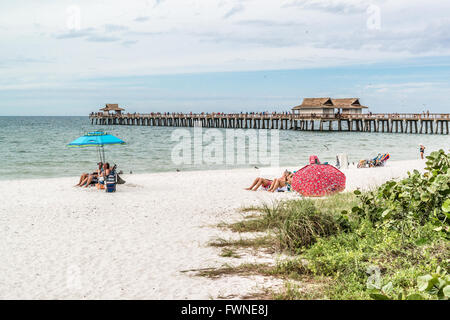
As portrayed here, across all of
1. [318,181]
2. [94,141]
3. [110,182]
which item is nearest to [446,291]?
[318,181]

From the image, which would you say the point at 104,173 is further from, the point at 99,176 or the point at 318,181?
the point at 318,181

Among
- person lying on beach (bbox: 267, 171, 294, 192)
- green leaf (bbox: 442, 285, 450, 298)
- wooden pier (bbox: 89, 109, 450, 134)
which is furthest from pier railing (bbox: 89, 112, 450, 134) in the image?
green leaf (bbox: 442, 285, 450, 298)

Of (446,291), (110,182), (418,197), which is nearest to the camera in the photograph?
(446,291)

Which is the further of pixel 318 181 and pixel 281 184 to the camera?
pixel 281 184

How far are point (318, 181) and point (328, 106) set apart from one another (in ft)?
163

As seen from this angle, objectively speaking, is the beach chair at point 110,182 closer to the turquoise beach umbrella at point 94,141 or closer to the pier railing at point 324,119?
the turquoise beach umbrella at point 94,141

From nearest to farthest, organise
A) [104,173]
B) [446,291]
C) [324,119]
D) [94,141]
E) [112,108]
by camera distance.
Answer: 1. [446,291]
2. [94,141]
3. [104,173]
4. [324,119]
5. [112,108]

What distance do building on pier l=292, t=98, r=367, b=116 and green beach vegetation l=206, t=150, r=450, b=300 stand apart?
5282 centimetres

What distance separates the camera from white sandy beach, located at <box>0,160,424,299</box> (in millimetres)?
4914

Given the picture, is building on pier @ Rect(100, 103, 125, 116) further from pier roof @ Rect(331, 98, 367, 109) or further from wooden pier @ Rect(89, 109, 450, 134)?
pier roof @ Rect(331, 98, 367, 109)

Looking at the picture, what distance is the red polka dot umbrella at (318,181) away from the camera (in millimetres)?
11078

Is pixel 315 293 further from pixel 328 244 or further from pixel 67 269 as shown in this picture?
pixel 67 269

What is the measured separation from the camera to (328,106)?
58.9 metres
